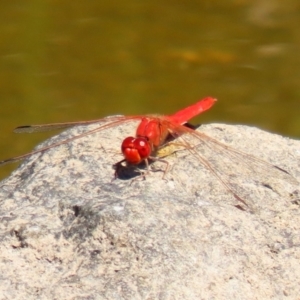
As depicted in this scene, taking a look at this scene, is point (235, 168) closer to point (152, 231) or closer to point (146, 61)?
point (152, 231)

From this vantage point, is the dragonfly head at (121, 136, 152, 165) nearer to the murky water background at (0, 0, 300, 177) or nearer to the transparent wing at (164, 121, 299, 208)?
the transparent wing at (164, 121, 299, 208)

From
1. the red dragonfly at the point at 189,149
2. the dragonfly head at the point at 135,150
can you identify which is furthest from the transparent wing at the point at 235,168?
the dragonfly head at the point at 135,150

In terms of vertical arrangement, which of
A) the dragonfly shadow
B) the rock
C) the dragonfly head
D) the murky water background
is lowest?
the murky water background

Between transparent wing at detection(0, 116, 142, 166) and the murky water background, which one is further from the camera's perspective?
the murky water background

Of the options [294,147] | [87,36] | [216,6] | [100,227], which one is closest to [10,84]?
[87,36]

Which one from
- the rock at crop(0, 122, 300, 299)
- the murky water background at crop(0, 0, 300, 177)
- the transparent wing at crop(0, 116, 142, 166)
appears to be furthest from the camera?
the murky water background at crop(0, 0, 300, 177)

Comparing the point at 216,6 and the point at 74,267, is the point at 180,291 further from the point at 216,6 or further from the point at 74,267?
the point at 216,6

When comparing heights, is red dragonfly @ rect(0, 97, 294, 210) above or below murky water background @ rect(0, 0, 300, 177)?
above

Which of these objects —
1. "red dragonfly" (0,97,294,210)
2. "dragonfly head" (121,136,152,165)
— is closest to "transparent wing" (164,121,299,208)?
"red dragonfly" (0,97,294,210)
